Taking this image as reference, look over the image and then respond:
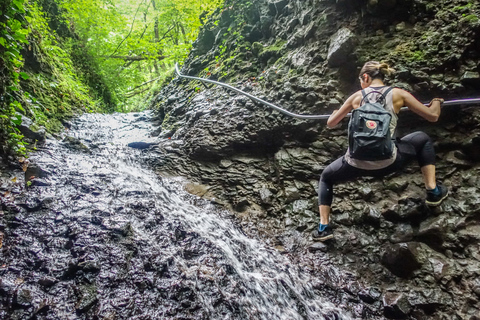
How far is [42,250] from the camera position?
274 cm

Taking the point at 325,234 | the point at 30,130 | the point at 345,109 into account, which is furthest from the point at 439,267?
the point at 30,130

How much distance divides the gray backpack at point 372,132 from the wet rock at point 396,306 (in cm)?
167

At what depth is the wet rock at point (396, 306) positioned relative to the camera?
2.66m

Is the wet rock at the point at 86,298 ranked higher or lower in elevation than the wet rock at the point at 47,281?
lower

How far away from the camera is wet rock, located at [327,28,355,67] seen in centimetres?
415

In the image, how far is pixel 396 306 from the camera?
2.70m

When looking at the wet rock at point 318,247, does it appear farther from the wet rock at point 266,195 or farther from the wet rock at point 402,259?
the wet rock at point 266,195

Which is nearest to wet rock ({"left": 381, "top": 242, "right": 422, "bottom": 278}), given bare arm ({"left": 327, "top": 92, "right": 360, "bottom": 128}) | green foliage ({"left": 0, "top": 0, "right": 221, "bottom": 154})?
bare arm ({"left": 327, "top": 92, "right": 360, "bottom": 128})

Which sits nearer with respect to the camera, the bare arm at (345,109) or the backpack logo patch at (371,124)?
the backpack logo patch at (371,124)

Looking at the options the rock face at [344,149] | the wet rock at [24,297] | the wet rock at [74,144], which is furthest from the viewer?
the wet rock at [74,144]

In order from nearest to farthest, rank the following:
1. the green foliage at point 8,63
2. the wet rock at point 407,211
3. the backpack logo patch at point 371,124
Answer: the backpack logo patch at point 371,124 < the wet rock at point 407,211 < the green foliage at point 8,63

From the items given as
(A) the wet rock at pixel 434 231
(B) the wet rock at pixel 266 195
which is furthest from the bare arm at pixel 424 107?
(B) the wet rock at pixel 266 195

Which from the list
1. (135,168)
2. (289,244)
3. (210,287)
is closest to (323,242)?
(289,244)

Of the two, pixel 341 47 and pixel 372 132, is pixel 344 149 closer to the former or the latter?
pixel 372 132
